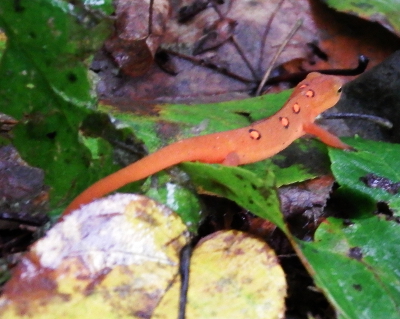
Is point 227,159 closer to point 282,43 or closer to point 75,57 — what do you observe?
point 75,57

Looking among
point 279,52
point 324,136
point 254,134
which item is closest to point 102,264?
point 254,134

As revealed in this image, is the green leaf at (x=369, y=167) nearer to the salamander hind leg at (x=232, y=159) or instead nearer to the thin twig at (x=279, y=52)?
the salamander hind leg at (x=232, y=159)

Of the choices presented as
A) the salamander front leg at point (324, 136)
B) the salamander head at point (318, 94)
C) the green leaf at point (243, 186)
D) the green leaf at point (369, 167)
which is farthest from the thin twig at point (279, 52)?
the green leaf at point (243, 186)

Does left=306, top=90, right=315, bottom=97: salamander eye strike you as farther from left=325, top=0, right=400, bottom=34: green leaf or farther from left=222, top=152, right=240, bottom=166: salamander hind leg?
left=222, top=152, right=240, bottom=166: salamander hind leg

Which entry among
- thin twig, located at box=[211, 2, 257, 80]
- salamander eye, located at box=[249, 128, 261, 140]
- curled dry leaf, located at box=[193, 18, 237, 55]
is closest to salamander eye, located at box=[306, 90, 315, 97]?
thin twig, located at box=[211, 2, 257, 80]

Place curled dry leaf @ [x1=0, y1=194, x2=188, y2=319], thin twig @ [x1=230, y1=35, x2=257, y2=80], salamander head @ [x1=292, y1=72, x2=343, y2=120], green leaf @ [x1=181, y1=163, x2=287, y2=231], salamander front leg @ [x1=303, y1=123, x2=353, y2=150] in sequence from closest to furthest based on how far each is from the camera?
1. curled dry leaf @ [x1=0, y1=194, x2=188, y2=319]
2. green leaf @ [x1=181, y1=163, x2=287, y2=231]
3. salamander front leg @ [x1=303, y1=123, x2=353, y2=150]
4. salamander head @ [x1=292, y1=72, x2=343, y2=120]
5. thin twig @ [x1=230, y1=35, x2=257, y2=80]

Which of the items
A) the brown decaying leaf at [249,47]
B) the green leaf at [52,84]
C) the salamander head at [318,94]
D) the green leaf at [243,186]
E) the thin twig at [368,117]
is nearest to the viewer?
the green leaf at [243,186]
